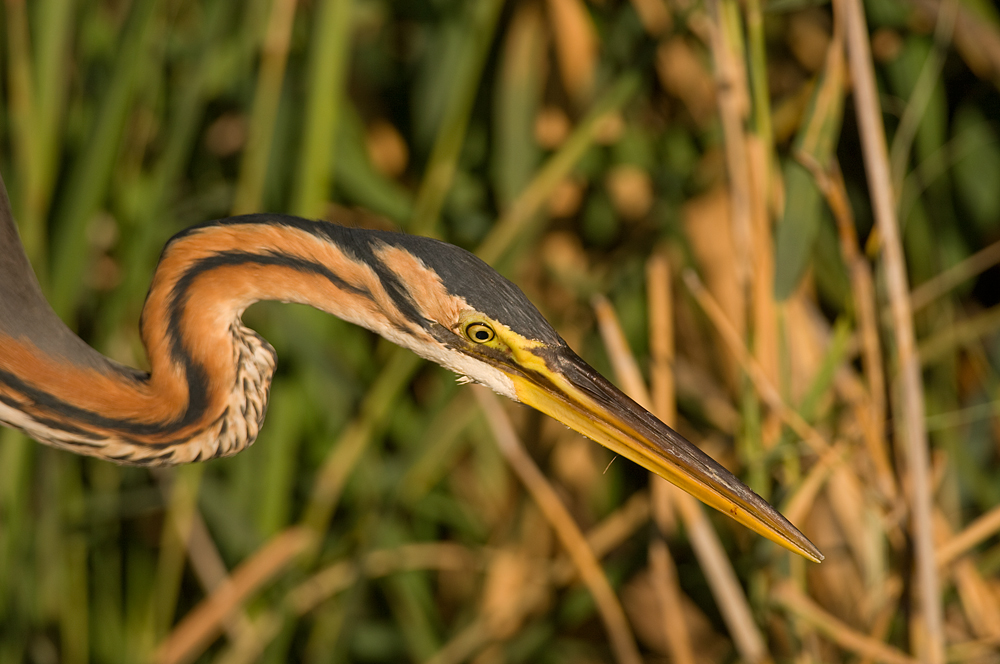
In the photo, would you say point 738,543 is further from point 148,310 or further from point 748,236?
point 148,310

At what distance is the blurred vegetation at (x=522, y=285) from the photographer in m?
1.30

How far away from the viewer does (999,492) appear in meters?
1.55

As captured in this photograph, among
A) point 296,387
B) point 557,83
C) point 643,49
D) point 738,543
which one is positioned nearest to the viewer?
point 643,49

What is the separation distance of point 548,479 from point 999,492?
0.79 meters

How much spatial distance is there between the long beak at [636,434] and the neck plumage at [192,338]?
13 cm

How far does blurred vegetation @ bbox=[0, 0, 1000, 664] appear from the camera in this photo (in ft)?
4.26

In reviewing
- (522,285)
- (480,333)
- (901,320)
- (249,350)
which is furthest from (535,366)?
(522,285)

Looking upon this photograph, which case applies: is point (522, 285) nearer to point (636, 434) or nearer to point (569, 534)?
point (569, 534)

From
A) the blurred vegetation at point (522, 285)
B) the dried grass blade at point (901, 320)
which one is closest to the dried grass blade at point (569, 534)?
the blurred vegetation at point (522, 285)

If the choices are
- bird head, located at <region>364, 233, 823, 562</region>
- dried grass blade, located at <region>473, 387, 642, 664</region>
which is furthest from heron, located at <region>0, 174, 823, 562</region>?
dried grass blade, located at <region>473, 387, 642, 664</region>

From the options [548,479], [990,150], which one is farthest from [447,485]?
[990,150]

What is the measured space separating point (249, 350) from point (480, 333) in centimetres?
28

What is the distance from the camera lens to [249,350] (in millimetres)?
1036

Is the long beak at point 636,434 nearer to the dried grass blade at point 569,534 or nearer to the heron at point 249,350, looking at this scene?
the heron at point 249,350
